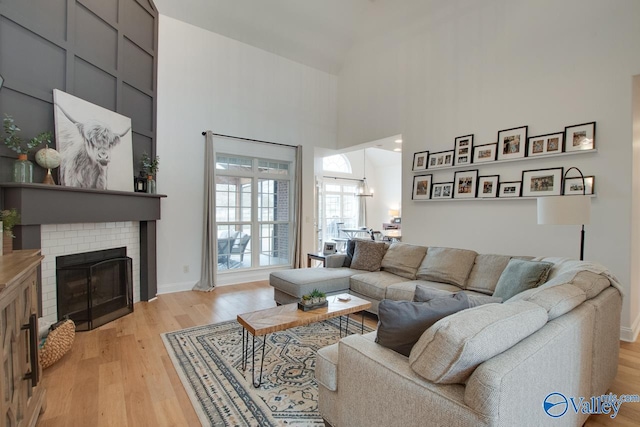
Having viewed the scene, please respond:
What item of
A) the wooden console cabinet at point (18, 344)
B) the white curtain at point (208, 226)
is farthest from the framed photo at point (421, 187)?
the wooden console cabinet at point (18, 344)

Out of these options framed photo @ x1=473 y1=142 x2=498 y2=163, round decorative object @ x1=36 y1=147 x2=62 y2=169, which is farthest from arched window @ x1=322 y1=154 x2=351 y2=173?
round decorative object @ x1=36 y1=147 x2=62 y2=169

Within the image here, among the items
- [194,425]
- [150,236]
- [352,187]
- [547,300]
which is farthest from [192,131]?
[352,187]

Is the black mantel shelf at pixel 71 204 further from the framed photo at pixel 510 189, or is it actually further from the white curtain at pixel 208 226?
the framed photo at pixel 510 189

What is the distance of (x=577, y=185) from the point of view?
3328 millimetres

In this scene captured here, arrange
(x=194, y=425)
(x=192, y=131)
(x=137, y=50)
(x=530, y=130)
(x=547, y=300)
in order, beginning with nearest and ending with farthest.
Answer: (x=547, y=300)
(x=194, y=425)
(x=530, y=130)
(x=137, y=50)
(x=192, y=131)

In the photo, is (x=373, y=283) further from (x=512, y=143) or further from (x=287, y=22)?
(x=287, y=22)

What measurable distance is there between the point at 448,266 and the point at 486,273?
0.39m

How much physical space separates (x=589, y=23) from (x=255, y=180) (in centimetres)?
497

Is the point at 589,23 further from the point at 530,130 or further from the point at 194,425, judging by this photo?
the point at 194,425

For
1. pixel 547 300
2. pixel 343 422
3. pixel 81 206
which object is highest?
pixel 81 206

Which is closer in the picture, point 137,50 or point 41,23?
point 41,23

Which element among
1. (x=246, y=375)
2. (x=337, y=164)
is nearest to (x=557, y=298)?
(x=246, y=375)

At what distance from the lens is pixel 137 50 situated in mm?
4145

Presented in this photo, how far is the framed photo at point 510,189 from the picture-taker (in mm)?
3810
